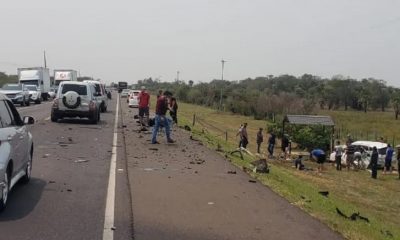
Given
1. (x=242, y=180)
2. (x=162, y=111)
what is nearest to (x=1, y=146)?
(x=242, y=180)

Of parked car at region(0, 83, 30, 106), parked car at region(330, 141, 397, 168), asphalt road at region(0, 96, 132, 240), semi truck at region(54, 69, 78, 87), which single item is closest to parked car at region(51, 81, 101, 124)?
asphalt road at region(0, 96, 132, 240)

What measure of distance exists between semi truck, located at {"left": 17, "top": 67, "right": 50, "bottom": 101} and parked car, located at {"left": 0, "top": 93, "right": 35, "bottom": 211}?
4484cm

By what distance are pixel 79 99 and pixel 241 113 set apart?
6596cm

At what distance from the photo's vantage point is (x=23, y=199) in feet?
27.7

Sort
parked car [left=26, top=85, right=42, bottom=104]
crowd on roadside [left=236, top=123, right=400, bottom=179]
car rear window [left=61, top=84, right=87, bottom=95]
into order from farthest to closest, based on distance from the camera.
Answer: parked car [left=26, top=85, right=42, bottom=104] → crowd on roadside [left=236, top=123, right=400, bottom=179] → car rear window [left=61, top=84, right=87, bottom=95]

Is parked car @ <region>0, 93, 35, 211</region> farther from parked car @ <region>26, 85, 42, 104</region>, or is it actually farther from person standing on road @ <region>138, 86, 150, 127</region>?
parked car @ <region>26, 85, 42, 104</region>

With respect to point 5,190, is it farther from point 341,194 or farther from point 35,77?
point 35,77

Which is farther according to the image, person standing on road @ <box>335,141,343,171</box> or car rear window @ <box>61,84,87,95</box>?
person standing on road @ <box>335,141,343,171</box>

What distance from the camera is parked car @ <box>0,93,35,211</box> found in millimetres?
7430

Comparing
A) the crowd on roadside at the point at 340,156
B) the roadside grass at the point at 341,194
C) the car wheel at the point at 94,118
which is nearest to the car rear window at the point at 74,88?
the car wheel at the point at 94,118

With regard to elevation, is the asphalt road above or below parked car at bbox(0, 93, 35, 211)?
below

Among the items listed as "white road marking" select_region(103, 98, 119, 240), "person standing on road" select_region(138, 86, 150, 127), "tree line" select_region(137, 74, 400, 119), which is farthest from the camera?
"tree line" select_region(137, 74, 400, 119)

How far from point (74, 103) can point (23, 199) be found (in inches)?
632

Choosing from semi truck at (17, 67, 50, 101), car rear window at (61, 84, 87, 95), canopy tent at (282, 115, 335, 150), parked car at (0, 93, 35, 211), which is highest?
semi truck at (17, 67, 50, 101)
